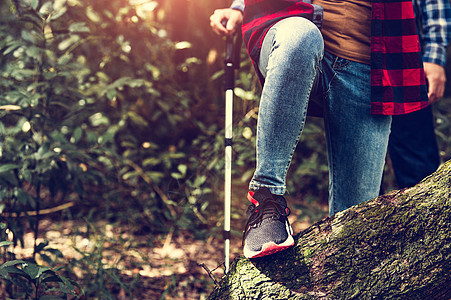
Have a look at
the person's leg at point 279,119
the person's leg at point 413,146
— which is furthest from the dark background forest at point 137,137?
the person's leg at point 279,119

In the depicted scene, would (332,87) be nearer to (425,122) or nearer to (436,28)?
(425,122)

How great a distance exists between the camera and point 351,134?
1.68 metres

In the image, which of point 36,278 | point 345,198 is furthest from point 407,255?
point 36,278

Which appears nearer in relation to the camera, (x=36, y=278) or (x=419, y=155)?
(x=36, y=278)

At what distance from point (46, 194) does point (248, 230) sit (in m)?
2.91

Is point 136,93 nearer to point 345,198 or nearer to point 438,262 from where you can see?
point 345,198

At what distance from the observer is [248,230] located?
59.3 inches

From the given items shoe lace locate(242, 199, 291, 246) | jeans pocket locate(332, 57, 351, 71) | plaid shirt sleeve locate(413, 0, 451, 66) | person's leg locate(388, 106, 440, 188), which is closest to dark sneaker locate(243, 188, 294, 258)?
shoe lace locate(242, 199, 291, 246)

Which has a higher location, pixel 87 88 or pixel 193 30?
pixel 193 30

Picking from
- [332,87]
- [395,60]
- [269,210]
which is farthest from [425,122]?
[269,210]

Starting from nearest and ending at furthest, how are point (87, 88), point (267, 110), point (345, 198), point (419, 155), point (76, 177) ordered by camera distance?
1. point (267, 110)
2. point (345, 198)
3. point (419, 155)
4. point (76, 177)
5. point (87, 88)

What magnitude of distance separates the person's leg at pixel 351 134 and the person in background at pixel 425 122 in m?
0.44

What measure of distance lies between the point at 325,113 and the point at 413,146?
2.27 feet

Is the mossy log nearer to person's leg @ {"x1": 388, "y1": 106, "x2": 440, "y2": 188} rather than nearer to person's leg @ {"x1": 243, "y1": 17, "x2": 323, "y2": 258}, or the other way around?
person's leg @ {"x1": 243, "y1": 17, "x2": 323, "y2": 258}
